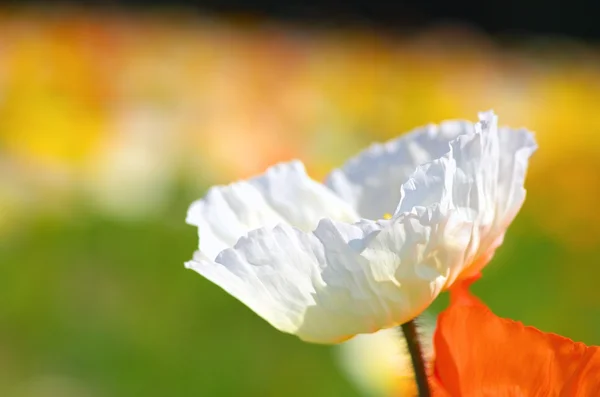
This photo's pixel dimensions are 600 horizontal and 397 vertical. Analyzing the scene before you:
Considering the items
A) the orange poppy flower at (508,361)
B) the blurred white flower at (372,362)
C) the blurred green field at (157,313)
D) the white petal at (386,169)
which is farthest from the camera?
the blurred green field at (157,313)

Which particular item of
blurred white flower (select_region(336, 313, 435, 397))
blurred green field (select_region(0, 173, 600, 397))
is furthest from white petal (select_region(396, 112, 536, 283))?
blurred green field (select_region(0, 173, 600, 397))

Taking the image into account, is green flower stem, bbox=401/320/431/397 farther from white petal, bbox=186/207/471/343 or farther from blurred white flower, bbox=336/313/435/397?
blurred white flower, bbox=336/313/435/397

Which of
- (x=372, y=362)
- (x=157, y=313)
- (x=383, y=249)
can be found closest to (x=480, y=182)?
(x=383, y=249)

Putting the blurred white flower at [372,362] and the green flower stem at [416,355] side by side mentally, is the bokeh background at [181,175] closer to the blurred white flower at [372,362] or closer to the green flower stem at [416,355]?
the blurred white flower at [372,362]

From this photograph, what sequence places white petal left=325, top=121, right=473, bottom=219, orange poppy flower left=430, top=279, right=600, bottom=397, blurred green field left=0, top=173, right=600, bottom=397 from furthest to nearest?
blurred green field left=0, top=173, right=600, bottom=397 < white petal left=325, top=121, right=473, bottom=219 < orange poppy flower left=430, top=279, right=600, bottom=397

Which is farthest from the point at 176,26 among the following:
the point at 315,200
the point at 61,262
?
the point at 315,200

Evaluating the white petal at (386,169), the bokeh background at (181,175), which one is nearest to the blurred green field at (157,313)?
the bokeh background at (181,175)

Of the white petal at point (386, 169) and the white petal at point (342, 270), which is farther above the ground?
the white petal at point (386, 169)
